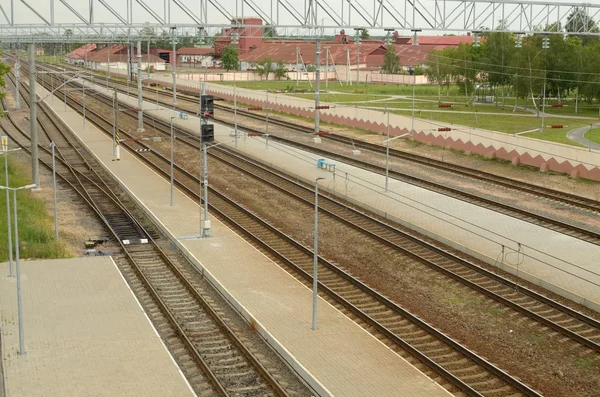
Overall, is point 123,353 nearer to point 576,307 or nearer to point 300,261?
point 300,261

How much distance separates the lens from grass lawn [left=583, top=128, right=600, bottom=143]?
2005 inches

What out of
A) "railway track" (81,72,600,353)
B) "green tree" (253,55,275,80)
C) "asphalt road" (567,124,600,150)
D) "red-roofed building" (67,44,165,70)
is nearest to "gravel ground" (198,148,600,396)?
"railway track" (81,72,600,353)

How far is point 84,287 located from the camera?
21.0 metres

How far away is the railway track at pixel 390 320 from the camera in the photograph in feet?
50.5

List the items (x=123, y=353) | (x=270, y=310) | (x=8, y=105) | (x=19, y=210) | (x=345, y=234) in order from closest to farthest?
1. (x=123, y=353)
2. (x=270, y=310)
3. (x=345, y=234)
4. (x=19, y=210)
5. (x=8, y=105)

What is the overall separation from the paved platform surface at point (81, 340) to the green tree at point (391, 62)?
94.0 m

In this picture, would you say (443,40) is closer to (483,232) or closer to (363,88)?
(363,88)

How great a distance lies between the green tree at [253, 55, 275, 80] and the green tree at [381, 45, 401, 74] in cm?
1632

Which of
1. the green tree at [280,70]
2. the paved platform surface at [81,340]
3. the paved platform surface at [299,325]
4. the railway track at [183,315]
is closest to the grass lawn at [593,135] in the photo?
the paved platform surface at [299,325]

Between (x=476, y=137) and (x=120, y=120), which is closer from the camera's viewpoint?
(x=476, y=137)

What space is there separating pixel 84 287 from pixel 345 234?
10.00 metres

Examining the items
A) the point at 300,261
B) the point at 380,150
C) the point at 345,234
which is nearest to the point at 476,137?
the point at 380,150

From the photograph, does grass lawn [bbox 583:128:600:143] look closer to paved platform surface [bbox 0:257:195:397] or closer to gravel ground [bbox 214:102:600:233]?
gravel ground [bbox 214:102:600:233]

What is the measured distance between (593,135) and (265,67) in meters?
68.6
